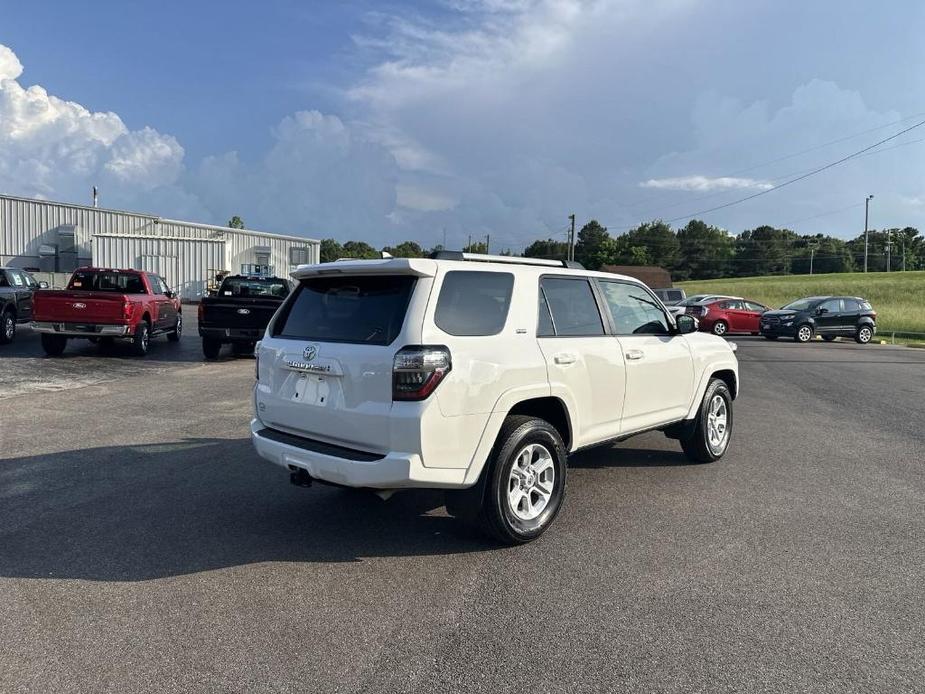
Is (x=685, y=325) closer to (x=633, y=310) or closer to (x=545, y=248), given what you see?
(x=633, y=310)

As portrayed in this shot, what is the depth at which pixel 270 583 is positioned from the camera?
12.9ft

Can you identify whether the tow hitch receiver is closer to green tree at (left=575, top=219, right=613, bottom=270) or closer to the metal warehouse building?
the metal warehouse building

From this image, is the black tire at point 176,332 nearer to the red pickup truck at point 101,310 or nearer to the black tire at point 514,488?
the red pickup truck at point 101,310

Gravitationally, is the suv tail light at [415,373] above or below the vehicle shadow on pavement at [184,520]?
above

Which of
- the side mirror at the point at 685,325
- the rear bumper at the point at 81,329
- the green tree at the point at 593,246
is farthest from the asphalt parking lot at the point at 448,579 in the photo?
the green tree at the point at 593,246

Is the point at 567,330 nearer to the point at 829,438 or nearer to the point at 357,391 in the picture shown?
the point at 357,391

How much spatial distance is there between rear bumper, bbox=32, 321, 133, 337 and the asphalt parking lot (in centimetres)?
695

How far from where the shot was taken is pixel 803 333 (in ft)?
84.2

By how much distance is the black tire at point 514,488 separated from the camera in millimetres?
4293

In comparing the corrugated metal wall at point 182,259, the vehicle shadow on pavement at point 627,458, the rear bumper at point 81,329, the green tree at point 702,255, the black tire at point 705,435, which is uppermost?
the green tree at point 702,255

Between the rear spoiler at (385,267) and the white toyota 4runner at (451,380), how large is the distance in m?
Result: 0.01

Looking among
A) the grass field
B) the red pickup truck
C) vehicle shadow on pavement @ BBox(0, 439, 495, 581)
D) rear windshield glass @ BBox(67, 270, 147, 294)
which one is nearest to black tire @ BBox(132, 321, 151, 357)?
the red pickup truck

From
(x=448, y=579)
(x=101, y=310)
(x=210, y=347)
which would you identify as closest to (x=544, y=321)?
(x=448, y=579)

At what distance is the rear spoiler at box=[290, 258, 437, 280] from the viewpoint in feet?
13.8
